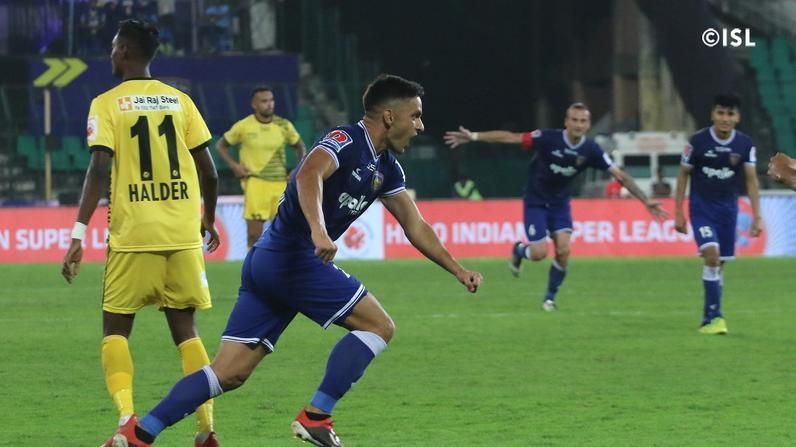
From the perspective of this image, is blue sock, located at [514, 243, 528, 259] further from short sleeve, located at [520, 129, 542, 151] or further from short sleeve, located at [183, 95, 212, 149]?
short sleeve, located at [183, 95, 212, 149]

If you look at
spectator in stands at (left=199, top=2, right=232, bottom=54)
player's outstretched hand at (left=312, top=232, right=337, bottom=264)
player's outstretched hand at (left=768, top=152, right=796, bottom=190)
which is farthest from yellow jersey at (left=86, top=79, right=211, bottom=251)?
spectator in stands at (left=199, top=2, right=232, bottom=54)

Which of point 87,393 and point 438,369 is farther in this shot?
point 438,369

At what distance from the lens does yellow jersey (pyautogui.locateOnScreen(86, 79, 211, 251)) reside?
7.42m

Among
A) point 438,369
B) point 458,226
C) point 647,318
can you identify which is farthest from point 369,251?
point 438,369

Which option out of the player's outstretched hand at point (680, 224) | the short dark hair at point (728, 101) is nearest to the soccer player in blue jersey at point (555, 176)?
the player's outstretched hand at point (680, 224)

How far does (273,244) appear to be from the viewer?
7.00 m

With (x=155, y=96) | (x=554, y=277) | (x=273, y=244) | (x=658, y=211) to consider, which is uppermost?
(x=155, y=96)

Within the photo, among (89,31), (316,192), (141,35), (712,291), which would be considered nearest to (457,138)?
(712,291)

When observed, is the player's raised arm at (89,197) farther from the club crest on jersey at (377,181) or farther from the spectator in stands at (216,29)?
the spectator in stands at (216,29)

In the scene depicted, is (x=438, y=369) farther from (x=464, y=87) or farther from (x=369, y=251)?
(x=464, y=87)

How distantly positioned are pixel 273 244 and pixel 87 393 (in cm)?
329

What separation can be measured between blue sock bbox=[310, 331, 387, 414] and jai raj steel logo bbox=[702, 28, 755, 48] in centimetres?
3187

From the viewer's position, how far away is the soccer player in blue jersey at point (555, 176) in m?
16.5

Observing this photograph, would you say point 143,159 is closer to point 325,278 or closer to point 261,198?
point 325,278
